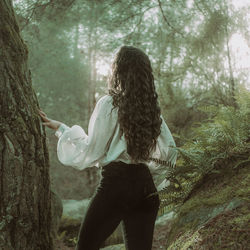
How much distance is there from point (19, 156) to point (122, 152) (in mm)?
854

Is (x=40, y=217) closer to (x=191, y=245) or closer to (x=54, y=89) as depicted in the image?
(x=191, y=245)

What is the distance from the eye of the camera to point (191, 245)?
2.03 metres

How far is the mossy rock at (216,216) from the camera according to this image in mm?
1884

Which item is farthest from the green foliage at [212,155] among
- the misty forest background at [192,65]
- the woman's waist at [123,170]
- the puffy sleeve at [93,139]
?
the puffy sleeve at [93,139]

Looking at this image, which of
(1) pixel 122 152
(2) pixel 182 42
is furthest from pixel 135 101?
(2) pixel 182 42

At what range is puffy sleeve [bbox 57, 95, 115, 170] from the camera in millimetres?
2318

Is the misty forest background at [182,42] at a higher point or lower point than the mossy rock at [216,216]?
higher

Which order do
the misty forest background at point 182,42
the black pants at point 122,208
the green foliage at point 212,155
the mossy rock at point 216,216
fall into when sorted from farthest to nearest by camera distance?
1. the misty forest background at point 182,42
2. the green foliage at point 212,155
3. the black pants at point 122,208
4. the mossy rock at point 216,216

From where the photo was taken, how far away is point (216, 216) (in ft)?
6.94

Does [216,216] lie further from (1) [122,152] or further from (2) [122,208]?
(1) [122,152]

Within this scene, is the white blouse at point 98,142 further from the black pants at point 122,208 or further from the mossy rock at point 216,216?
the mossy rock at point 216,216

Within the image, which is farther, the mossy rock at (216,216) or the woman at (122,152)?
the woman at (122,152)

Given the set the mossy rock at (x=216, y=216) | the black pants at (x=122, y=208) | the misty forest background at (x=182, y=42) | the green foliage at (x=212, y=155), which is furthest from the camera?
the misty forest background at (x=182, y=42)

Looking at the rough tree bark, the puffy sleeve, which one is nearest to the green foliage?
the puffy sleeve
